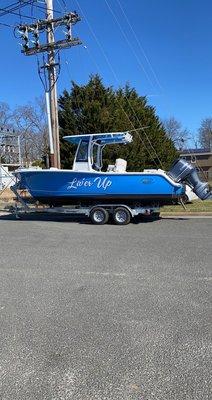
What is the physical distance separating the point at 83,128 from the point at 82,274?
15985mm

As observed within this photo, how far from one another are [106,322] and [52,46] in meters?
15.2

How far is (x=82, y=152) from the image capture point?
15047mm

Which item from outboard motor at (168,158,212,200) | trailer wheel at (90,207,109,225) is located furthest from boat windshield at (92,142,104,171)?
outboard motor at (168,158,212,200)

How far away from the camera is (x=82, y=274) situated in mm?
7480

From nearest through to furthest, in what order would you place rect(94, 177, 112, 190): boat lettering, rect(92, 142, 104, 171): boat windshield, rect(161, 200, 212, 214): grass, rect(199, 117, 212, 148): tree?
rect(94, 177, 112, 190): boat lettering, rect(92, 142, 104, 171): boat windshield, rect(161, 200, 212, 214): grass, rect(199, 117, 212, 148): tree

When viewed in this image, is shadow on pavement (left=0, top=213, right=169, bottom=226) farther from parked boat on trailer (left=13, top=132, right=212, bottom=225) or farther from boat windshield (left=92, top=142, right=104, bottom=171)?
boat windshield (left=92, top=142, right=104, bottom=171)

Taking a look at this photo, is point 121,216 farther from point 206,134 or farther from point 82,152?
point 206,134

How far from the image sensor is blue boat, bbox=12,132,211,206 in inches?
540

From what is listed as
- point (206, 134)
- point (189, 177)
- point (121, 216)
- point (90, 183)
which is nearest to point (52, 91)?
point (90, 183)

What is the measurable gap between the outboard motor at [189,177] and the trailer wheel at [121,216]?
178cm

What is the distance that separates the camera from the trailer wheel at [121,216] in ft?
45.5

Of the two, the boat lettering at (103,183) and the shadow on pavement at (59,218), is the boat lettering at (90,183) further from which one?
the shadow on pavement at (59,218)

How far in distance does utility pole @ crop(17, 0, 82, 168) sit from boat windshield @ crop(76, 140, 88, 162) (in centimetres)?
321

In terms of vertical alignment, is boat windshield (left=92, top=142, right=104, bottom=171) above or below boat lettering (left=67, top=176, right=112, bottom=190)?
above
